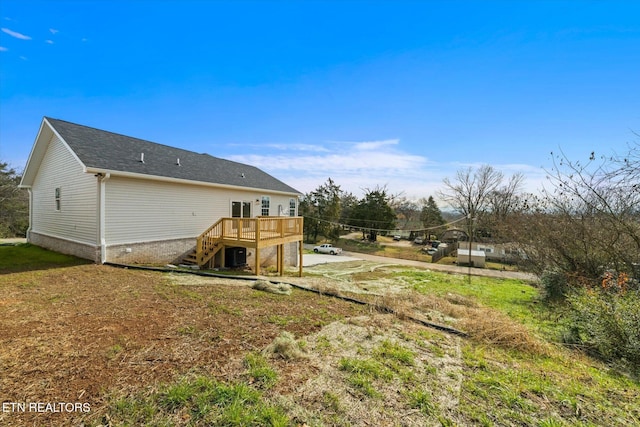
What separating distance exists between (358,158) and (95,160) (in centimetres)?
1712

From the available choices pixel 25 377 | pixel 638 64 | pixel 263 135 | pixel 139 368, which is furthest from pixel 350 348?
pixel 263 135

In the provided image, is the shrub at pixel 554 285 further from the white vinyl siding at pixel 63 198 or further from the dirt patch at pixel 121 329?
the white vinyl siding at pixel 63 198

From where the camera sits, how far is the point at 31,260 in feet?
30.3

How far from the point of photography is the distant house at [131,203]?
9.16 m

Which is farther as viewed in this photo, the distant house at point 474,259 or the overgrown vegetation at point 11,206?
the distant house at point 474,259

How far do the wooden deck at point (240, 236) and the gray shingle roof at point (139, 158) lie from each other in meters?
2.52

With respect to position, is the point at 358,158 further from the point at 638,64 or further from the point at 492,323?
the point at 492,323

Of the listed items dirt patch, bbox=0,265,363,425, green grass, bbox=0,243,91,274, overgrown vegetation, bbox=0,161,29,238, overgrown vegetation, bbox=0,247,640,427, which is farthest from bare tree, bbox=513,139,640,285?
overgrown vegetation, bbox=0,161,29,238

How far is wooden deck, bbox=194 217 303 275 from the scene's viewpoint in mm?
10602

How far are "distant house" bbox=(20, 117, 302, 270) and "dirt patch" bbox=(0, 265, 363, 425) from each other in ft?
8.41

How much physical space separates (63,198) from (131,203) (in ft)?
12.5

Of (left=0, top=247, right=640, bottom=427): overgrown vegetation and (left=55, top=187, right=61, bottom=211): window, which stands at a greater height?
(left=55, top=187, right=61, bottom=211): window

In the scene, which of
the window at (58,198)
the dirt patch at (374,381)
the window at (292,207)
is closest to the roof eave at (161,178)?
the window at (292,207)

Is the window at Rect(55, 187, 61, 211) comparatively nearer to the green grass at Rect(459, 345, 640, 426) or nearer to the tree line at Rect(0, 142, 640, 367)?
the tree line at Rect(0, 142, 640, 367)
